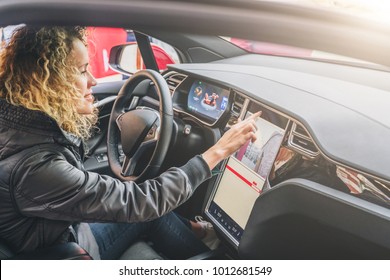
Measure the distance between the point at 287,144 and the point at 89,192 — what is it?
0.43 m

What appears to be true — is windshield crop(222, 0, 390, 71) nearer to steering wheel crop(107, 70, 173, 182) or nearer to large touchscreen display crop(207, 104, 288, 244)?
large touchscreen display crop(207, 104, 288, 244)

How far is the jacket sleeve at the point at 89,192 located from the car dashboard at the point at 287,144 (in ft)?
0.63

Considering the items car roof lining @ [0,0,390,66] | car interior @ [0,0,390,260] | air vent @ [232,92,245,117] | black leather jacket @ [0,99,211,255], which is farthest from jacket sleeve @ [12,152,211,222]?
car roof lining @ [0,0,390,66]

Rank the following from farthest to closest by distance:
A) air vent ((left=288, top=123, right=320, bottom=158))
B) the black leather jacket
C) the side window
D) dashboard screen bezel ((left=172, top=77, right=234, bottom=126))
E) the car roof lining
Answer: the side window < dashboard screen bezel ((left=172, top=77, right=234, bottom=126)) < air vent ((left=288, top=123, right=320, bottom=158)) < the black leather jacket < the car roof lining

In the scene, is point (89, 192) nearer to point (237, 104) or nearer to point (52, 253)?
point (52, 253)

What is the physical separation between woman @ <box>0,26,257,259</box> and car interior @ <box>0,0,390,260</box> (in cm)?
9

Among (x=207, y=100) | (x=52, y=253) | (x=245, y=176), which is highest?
(x=207, y=100)

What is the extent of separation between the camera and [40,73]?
0.77m

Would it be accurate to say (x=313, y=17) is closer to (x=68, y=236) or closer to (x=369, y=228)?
(x=369, y=228)

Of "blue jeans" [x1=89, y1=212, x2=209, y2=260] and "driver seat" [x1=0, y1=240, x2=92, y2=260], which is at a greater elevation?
"driver seat" [x1=0, y1=240, x2=92, y2=260]

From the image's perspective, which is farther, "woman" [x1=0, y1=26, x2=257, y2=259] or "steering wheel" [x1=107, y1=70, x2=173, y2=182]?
"steering wheel" [x1=107, y1=70, x2=173, y2=182]

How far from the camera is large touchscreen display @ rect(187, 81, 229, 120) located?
3.68ft

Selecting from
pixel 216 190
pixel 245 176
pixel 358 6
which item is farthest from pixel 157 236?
pixel 358 6
